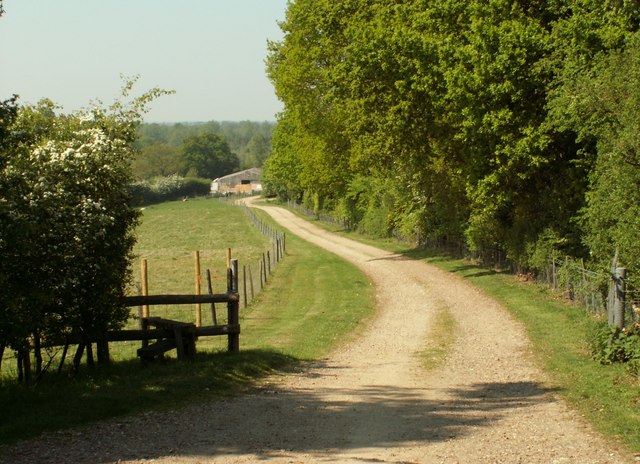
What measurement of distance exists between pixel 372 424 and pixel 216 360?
491cm

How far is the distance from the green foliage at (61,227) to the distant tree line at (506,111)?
10.5m

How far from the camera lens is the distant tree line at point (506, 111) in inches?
840

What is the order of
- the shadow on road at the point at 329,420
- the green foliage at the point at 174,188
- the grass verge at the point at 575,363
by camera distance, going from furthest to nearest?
1. the green foliage at the point at 174,188
2. the grass verge at the point at 575,363
3. the shadow on road at the point at 329,420

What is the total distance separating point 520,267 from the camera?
31688mm

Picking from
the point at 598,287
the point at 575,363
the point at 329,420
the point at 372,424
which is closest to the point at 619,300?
the point at 575,363

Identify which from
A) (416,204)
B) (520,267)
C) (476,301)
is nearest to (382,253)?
(416,204)

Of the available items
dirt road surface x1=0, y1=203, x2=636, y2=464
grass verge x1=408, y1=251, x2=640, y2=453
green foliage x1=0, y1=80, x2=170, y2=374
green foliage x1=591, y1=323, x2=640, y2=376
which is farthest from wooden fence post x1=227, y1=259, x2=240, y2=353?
green foliage x1=591, y1=323, x2=640, y2=376

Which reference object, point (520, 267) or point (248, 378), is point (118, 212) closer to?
point (248, 378)

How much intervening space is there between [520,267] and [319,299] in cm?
820

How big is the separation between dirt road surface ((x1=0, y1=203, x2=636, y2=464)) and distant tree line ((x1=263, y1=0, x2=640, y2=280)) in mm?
6337

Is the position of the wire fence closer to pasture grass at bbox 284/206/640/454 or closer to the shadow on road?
pasture grass at bbox 284/206/640/454

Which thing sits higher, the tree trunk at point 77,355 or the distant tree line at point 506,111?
the distant tree line at point 506,111

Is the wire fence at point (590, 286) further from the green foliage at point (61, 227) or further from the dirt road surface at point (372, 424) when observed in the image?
the green foliage at point (61, 227)

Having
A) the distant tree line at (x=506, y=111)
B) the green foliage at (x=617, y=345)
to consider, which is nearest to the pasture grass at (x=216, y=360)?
the green foliage at (x=617, y=345)
